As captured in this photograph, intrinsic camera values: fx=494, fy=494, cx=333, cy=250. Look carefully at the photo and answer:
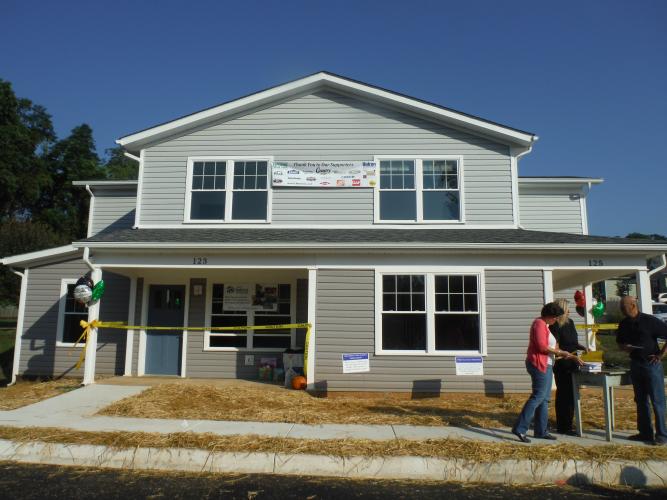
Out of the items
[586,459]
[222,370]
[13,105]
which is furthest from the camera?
[13,105]

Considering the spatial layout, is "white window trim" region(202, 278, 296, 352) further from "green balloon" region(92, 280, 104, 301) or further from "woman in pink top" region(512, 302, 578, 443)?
"woman in pink top" region(512, 302, 578, 443)

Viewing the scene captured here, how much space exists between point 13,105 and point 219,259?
41.1m

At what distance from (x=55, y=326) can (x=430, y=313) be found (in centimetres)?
938

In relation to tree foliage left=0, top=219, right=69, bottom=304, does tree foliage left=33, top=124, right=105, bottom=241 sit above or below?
above

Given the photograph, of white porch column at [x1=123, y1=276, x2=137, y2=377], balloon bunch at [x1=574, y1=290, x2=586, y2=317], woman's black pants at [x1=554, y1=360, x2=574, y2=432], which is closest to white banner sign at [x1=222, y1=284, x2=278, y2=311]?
white porch column at [x1=123, y1=276, x2=137, y2=377]

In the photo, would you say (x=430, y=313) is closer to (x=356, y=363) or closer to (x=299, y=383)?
(x=356, y=363)

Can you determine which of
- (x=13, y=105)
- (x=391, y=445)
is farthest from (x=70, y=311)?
(x=13, y=105)

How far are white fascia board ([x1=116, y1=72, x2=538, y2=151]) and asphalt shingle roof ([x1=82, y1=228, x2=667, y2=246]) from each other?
2.46 metres

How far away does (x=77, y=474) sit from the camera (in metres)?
5.61

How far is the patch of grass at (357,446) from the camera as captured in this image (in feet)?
18.7

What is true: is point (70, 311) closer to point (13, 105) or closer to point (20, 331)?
point (20, 331)

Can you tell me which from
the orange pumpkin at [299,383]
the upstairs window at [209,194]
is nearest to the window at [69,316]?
the upstairs window at [209,194]

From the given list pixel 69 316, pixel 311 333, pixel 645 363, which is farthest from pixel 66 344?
pixel 645 363

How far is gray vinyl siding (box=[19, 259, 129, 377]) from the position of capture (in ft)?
40.1
